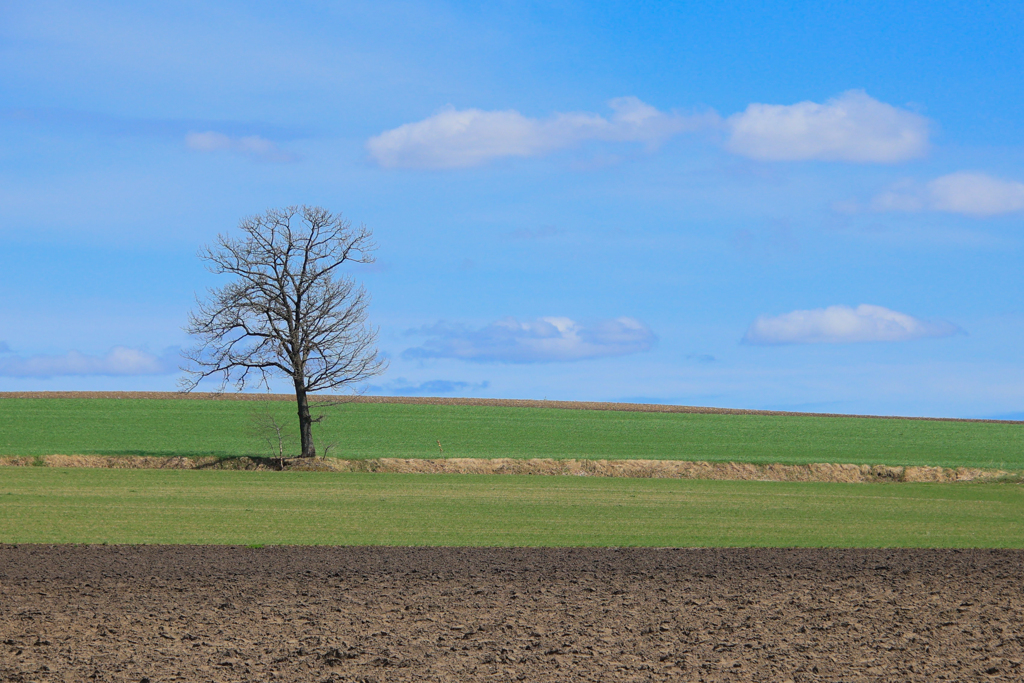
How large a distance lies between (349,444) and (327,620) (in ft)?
124

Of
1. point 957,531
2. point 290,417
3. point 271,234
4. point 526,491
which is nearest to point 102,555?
point 526,491

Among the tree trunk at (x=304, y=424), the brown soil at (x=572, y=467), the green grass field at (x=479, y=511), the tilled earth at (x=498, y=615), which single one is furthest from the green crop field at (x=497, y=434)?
the tilled earth at (x=498, y=615)

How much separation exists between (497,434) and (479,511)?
30640 millimetres

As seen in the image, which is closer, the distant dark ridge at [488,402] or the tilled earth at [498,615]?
the tilled earth at [498,615]

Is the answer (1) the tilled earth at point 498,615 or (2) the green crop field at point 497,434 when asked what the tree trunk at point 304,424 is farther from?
(1) the tilled earth at point 498,615

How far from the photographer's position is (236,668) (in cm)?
1002

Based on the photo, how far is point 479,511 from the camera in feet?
82.7

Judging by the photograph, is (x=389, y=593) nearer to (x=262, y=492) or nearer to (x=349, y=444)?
(x=262, y=492)

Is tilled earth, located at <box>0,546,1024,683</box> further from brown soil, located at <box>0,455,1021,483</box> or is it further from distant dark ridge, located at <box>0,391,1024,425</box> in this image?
distant dark ridge, located at <box>0,391,1024,425</box>

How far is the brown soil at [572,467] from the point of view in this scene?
41531 millimetres

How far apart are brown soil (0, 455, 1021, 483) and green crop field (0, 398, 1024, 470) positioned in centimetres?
99

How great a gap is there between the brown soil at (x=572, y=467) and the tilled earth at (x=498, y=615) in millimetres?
24192

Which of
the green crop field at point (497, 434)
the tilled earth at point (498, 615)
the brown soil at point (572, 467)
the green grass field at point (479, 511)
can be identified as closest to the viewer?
the tilled earth at point (498, 615)

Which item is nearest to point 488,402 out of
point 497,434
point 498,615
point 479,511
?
point 497,434
